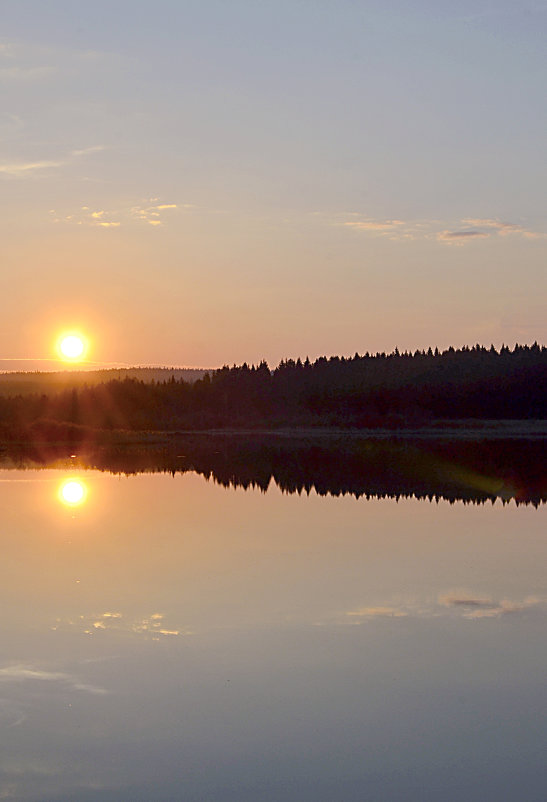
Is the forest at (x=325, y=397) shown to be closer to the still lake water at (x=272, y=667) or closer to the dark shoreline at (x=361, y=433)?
the dark shoreline at (x=361, y=433)

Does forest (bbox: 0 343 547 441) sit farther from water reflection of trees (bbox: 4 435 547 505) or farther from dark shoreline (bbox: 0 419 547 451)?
water reflection of trees (bbox: 4 435 547 505)

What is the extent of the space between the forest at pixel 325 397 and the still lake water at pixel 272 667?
8620 centimetres

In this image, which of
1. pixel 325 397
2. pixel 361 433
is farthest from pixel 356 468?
pixel 325 397

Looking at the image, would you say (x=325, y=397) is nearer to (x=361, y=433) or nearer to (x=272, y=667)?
(x=361, y=433)

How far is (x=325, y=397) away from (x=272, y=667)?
362 ft

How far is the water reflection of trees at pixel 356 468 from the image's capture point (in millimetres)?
31828

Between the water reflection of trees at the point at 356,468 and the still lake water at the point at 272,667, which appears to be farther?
the water reflection of trees at the point at 356,468

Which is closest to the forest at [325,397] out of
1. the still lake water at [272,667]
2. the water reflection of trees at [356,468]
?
the water reflection of trees at [356,468]

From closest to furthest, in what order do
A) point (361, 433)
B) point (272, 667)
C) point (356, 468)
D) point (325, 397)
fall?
point (272, 667) < point (356, 468) < point (361, 433) < point (325, 397)

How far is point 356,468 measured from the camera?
4200cm

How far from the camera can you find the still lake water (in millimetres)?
7836

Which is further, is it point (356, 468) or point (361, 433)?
point (361, 433)

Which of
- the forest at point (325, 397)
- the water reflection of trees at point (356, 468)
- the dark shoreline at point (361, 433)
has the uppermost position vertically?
the forest at point (325, 397)

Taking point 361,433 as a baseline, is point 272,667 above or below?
below
